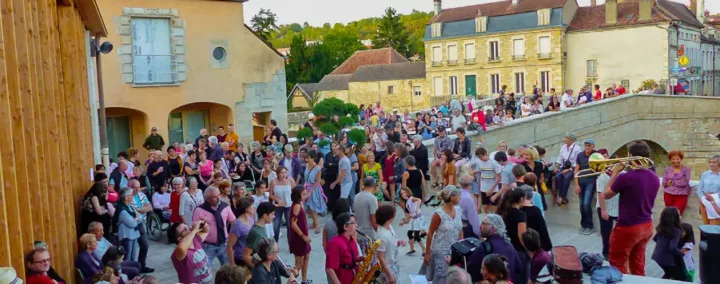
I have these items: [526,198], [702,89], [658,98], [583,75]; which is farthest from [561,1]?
[526,198]

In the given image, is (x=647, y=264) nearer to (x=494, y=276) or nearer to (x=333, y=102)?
(x=494, y=276)

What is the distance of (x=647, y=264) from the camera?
355 inches

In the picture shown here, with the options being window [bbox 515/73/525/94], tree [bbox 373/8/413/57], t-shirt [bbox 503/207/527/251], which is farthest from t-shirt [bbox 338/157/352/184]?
tree [bbox 373/8/413/57]

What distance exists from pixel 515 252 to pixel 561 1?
137ft

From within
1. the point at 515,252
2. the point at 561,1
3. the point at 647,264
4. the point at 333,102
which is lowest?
the point at 647,264

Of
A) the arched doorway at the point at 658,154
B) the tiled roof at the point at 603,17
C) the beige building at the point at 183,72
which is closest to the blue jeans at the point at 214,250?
the beige building at the point at 183,72

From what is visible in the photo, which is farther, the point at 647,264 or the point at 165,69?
the point at 165,69

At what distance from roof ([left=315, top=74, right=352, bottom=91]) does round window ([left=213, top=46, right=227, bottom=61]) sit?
38307 millimetres

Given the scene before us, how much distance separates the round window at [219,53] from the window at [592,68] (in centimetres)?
3247

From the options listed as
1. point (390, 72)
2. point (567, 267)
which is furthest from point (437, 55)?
point (567, 267)

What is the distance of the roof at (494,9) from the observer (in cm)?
4559

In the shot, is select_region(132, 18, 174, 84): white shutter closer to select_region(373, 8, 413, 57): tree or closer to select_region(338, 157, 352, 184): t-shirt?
select_region(338, 157, 352, 184): t-shirt

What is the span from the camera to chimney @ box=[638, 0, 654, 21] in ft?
136

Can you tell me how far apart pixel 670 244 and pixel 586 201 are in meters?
3.69
